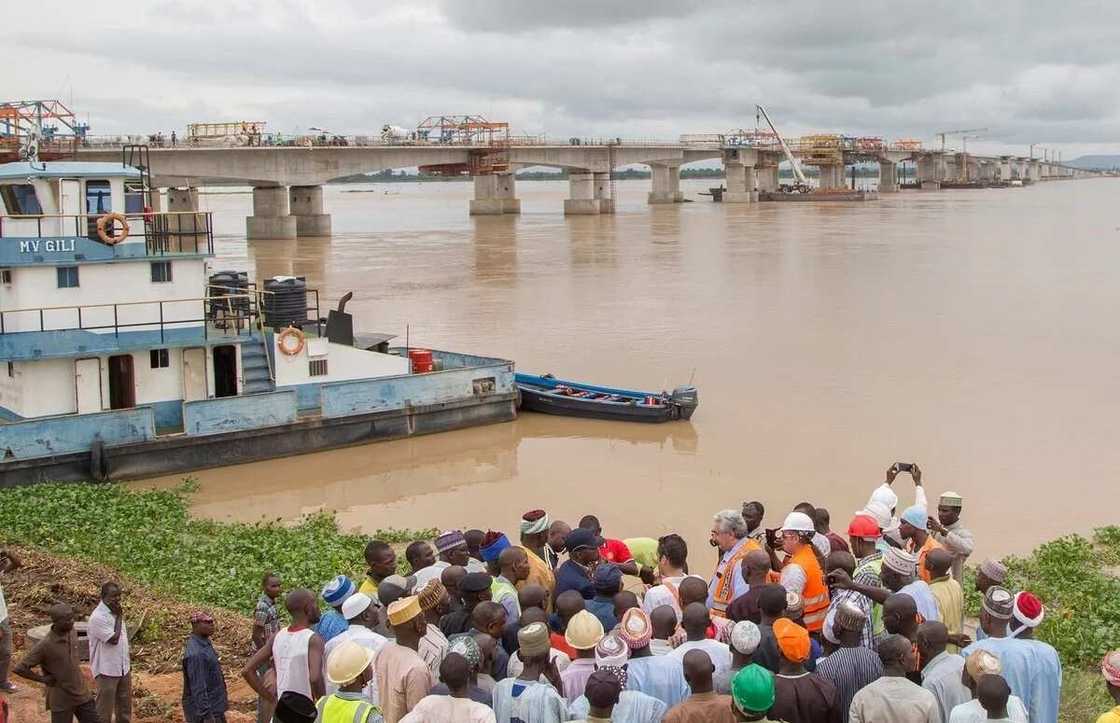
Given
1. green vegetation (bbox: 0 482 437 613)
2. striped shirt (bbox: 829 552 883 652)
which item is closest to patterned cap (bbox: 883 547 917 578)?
striped shirt (bbox: 829 552 883 652)

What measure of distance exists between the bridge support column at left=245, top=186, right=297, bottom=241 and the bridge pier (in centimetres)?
3281

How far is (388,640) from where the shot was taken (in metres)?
6.12

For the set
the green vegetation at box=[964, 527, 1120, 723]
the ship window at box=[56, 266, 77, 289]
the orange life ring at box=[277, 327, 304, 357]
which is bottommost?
the green vegetation at box=[964, 527, 1120, 723]

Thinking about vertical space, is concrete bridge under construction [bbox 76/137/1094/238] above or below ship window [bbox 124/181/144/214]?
above

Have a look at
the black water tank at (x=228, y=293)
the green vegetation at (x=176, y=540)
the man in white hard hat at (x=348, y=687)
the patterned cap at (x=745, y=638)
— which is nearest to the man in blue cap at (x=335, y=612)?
the man in white hard hat at (x=348, y=687)

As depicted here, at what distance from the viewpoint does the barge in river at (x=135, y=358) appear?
56.5 feet

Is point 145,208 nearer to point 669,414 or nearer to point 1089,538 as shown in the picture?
point 669,414

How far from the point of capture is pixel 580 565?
24.5 feet

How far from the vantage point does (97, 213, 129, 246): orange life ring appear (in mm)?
17812

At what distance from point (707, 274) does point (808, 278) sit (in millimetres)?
4481

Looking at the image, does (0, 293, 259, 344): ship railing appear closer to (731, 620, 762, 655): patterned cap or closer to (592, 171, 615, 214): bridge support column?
(731, 620, 762, 655): patterned cap

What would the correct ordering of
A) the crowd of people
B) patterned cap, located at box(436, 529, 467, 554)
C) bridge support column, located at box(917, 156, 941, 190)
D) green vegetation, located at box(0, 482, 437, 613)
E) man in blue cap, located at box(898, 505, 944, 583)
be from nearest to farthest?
the crowd of people, patterned cap, located at box(436, 529, 467, 554), man in blue cap, located at box(898, 505, 944, 583), green vegetation, located at box(0, 482, 437, 613), bridge support column, located at box(917, 156, 941, 190)

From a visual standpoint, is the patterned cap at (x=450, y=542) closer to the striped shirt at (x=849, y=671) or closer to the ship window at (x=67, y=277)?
the striped shirt at (x=849, y=671)

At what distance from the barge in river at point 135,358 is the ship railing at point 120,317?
1.0 inches
